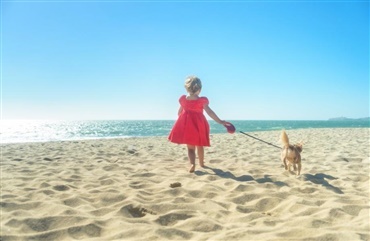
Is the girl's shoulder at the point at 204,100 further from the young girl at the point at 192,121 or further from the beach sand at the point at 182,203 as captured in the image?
the beach sand at the point at 182,203

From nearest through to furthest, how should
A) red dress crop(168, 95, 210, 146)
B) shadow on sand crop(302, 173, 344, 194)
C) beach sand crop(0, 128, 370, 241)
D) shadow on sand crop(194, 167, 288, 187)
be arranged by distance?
beach sand crop(0, 128, 370, 241)
shadow on sand crop(302, 173, 344, 194)
shadow on sand crop(194, 167, 288, 187)
red dress crop(168, 95, 210, 146)

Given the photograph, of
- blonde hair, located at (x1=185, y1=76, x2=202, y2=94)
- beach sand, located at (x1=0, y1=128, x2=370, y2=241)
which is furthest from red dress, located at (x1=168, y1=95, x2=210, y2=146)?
beach sand, located at (x1=0, y1=128, x2=370, y2=241)

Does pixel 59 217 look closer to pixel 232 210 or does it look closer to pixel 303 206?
pixel 232 210

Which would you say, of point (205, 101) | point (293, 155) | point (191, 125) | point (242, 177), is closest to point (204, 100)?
point (205, 101)

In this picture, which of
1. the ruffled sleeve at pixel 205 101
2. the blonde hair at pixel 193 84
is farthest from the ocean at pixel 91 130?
the blonde hair at pixel 193 84

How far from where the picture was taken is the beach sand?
98.0 inches

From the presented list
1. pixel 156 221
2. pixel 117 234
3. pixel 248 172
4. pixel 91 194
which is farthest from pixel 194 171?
pixel 117 234

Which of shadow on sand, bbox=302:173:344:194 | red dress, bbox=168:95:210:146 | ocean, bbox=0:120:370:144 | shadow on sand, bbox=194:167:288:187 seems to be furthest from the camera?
ocean, bbox=0:120:370:144

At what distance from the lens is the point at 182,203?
10.7 feet

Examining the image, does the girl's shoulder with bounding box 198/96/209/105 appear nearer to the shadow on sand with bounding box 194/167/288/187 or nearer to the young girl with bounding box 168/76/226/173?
the young girl with bounding box 168/76/226/173

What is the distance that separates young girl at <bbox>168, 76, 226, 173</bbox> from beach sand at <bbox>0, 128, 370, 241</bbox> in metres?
0.53

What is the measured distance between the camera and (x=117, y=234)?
246cm

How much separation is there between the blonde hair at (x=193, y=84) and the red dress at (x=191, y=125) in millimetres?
168

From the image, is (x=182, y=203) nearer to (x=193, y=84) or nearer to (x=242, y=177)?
(x=242, y=177)
